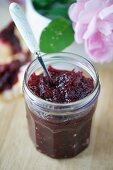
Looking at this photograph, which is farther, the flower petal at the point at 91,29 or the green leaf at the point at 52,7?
the green leaf at the point at 52,7

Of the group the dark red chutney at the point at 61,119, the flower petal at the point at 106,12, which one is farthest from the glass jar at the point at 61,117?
the flower petal at the point at 106,12

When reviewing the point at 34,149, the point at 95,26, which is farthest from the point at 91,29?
the point at 34,149

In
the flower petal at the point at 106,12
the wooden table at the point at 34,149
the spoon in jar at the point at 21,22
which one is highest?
the spoon in jar at the point at 21,22

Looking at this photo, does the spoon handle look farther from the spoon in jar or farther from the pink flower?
the pink flower

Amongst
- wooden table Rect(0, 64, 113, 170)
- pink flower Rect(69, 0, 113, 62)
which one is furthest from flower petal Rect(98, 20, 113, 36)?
wooden table Rect(0, 64, 113, 170)

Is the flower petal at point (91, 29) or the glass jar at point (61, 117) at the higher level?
the flower petal at point (91, 29)

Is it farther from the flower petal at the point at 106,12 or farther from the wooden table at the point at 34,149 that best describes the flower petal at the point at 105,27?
the wooden table at the point at 34,149

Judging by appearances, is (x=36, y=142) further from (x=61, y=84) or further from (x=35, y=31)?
(x=35, y=31)
